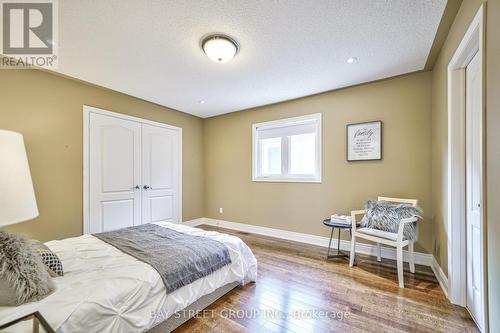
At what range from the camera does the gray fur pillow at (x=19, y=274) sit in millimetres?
1074

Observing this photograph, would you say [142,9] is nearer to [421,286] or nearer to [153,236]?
[153,236]

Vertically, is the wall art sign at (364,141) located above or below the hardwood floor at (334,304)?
above

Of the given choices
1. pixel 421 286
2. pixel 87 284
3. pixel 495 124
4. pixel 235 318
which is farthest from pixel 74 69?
pixel 421 286

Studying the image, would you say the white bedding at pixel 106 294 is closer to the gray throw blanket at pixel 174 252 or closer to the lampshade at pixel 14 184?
the gray throw blanket at pixel 174 252

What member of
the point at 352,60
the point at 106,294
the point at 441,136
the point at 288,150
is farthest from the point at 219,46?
the point at 441,136

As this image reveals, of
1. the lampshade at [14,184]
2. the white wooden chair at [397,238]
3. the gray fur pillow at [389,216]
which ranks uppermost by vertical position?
the lampshade at [14,184]

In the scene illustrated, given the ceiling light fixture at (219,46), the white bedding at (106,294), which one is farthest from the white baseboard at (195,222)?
the ceiling light fixture at (219,46)

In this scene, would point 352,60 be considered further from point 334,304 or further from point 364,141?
point 334,304

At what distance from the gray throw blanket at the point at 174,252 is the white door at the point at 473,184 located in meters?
2.00

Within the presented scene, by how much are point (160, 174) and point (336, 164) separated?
3.17 m

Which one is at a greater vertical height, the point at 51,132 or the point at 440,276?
the point at 51,132

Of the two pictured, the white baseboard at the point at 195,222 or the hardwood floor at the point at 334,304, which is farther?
the white baseboard at the point at 195,222

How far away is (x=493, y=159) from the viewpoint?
1.19 meters

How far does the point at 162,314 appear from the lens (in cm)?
149
